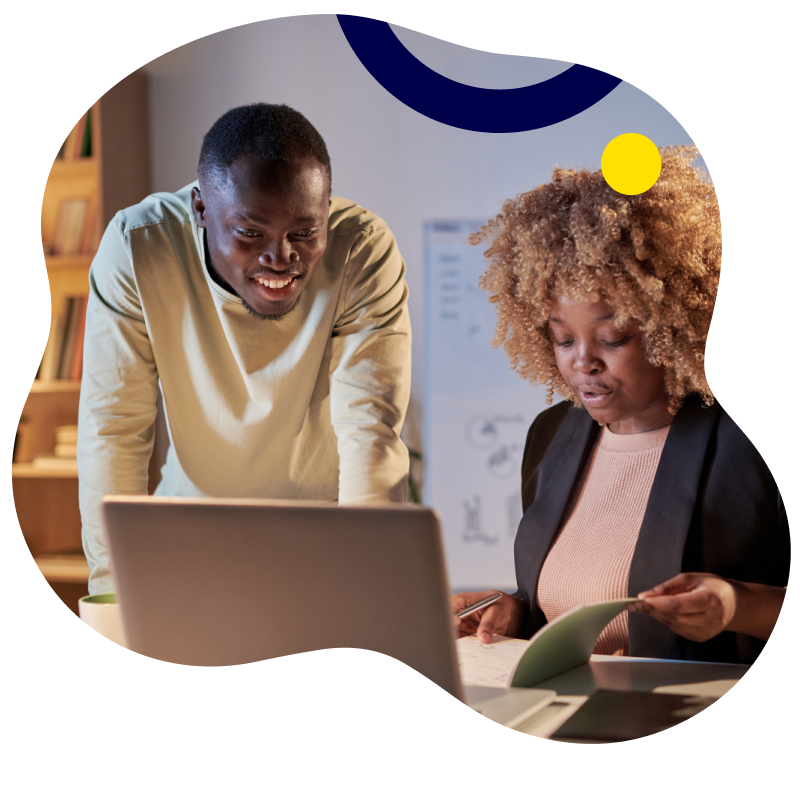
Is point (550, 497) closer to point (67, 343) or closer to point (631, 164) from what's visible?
point (631, 164)

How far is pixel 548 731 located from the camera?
4.10 ft

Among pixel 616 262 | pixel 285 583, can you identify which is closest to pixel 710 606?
pixel 616 262

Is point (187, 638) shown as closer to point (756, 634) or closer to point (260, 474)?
point (260, 474)

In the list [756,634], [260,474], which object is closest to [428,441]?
[260,474]

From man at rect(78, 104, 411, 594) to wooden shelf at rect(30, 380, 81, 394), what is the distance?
23 millimetres

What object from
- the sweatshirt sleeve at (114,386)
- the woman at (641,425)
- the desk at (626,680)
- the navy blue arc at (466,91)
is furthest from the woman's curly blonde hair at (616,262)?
the sweatshirt sleeve at (114,386)

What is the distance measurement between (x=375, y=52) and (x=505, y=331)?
0.51 m

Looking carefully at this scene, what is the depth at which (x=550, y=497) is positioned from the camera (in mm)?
1429

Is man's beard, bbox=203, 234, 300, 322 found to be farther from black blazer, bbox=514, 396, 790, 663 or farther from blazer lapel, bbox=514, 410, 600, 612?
black blazer, bbox=514, 396, 790, 663

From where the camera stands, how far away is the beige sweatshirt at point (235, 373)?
4.79ft

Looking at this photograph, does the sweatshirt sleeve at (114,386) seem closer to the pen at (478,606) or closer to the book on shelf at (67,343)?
the book on shelf at (67,343)

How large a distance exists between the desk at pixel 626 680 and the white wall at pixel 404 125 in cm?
44

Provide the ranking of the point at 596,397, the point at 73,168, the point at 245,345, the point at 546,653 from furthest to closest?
the point at 73,168, the point at 245,345, the point at 596,397, the point at 546,653

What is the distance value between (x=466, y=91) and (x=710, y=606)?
891 millimetres
